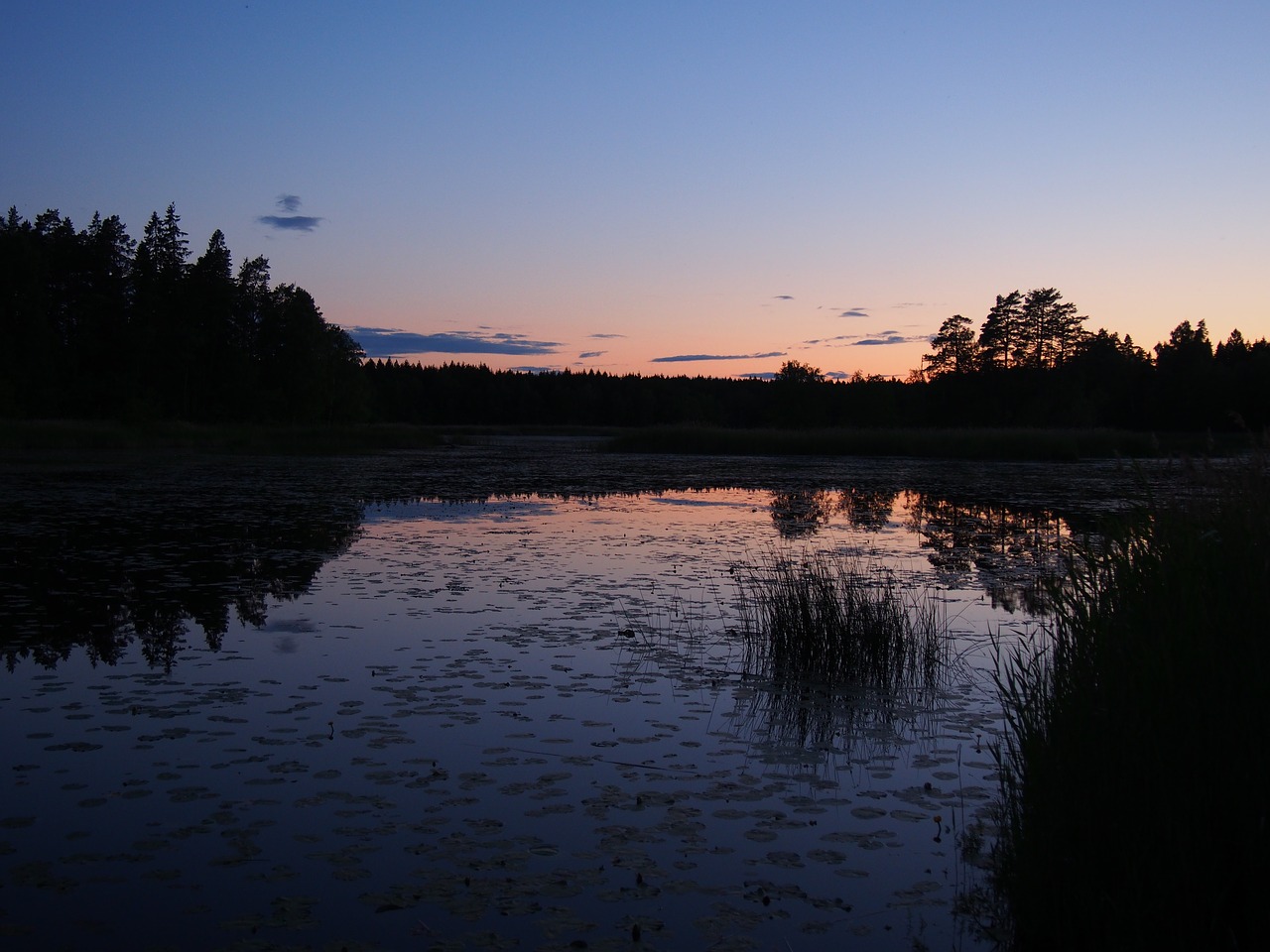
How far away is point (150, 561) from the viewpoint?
1195 cm

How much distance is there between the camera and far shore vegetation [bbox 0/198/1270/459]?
44.7 metres

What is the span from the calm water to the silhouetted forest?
3729 centimetres

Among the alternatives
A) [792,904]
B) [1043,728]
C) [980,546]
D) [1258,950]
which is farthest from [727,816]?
[980,546]

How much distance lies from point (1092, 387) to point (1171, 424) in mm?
6948

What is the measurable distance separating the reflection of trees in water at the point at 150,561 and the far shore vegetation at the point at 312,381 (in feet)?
73.6

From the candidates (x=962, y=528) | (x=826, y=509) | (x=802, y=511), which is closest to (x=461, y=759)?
(x=962, y=528)

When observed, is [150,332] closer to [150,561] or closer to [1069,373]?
[150,561]

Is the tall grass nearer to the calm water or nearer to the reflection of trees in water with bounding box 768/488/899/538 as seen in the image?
the calm water

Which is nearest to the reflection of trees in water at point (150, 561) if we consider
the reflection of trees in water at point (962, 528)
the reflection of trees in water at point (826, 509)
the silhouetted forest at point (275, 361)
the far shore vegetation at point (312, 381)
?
the reflection of trees in water at point (962, 528)

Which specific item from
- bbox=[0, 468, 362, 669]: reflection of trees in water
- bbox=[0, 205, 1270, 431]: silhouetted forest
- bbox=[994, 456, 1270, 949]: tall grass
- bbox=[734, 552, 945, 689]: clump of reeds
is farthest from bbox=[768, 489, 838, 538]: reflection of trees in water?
bbox=[0, 205, 1270, 431]: silhouetted forest

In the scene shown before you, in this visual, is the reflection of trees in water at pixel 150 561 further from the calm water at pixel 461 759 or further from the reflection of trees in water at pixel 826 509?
the reflection of trees in water at pixel 826 509

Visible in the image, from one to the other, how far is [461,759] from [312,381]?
201 feet

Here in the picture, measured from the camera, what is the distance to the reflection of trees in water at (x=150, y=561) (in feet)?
27.1

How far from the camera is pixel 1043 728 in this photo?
4.35 m
